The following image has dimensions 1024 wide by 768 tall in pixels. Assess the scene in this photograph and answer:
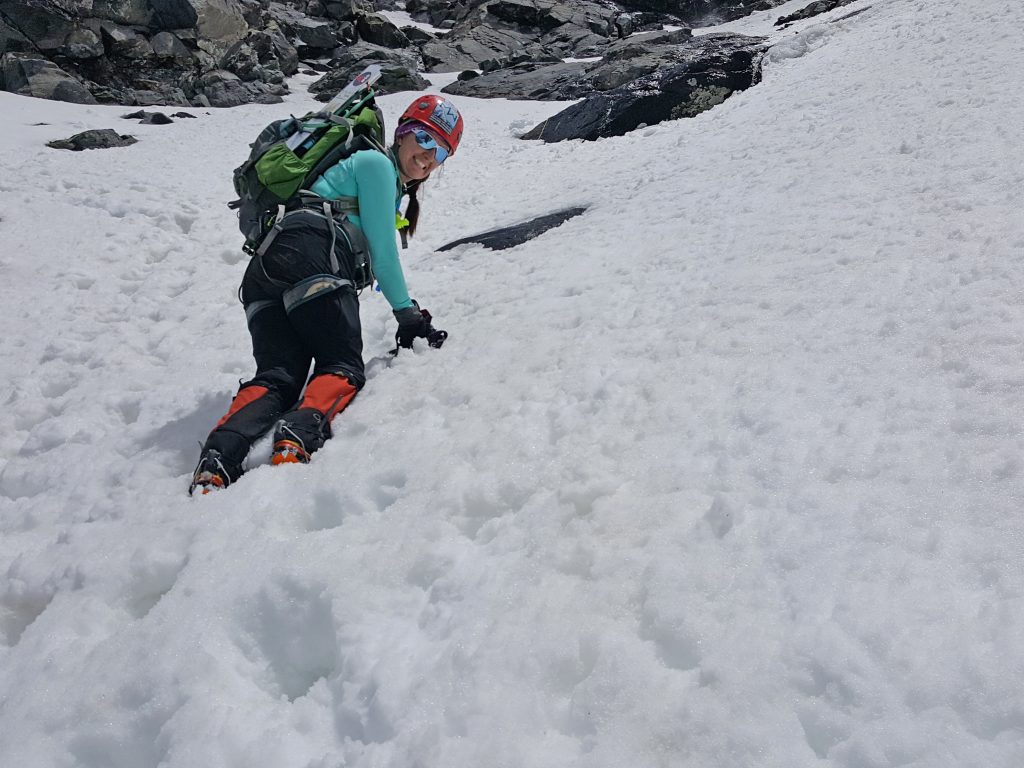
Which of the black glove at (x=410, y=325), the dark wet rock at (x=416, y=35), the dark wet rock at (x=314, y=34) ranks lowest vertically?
the black glove at (x=410, y=325)

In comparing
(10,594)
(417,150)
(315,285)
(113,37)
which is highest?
(113,37)

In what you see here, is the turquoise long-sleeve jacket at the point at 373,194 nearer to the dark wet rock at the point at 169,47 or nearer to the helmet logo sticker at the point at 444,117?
the helmet logo sticker at the point at 444,117

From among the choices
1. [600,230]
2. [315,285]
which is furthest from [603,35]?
[315,285]

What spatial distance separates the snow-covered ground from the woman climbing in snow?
0.70ft

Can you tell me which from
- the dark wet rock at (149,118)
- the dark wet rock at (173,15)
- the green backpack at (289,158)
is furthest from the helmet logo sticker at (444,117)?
the dark wet rock at (173,15)

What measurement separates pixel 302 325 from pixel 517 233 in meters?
3.82

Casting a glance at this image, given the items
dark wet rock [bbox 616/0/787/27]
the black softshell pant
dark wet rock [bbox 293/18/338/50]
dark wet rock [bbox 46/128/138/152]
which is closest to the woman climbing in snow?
the black softshell pant

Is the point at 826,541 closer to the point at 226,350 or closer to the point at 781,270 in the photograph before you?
the point at 781,270

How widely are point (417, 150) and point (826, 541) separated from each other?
3.17 meters

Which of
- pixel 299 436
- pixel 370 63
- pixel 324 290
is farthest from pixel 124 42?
pixel 299 436

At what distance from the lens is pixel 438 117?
3900mm

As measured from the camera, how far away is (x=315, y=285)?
3.46m

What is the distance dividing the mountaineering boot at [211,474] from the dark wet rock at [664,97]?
10551mm

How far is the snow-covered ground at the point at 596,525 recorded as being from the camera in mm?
1625
